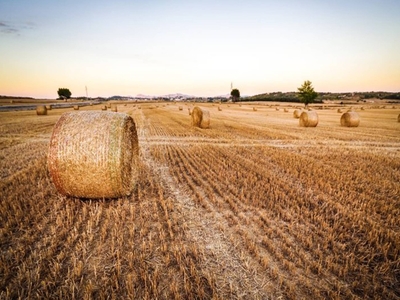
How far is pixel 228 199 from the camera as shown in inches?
235

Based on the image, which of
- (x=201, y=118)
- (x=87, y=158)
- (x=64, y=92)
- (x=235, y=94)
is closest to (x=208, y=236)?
(x=87, y=158)

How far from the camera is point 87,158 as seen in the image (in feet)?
17.9

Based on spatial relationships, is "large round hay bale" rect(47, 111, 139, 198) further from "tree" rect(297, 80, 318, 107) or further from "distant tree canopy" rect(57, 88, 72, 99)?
"distant tree canopy" rect(57, 88, 72, 99)

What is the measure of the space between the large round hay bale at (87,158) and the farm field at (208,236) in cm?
40

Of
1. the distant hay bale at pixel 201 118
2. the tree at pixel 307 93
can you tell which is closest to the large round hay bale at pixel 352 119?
the distant hay bale at pixel 201 118

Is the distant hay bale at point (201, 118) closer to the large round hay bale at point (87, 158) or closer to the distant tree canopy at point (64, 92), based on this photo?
the large round hay bale at point (87, 158)

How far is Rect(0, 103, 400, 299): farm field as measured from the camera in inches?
127

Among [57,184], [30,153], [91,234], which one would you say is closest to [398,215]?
[91,234]

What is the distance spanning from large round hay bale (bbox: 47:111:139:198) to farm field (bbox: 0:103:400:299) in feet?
1.30

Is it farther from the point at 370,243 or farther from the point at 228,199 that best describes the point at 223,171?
the point at 370,243

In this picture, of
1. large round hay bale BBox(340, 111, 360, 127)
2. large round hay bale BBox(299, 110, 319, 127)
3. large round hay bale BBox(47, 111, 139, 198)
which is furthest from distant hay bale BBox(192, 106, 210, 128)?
large round hay bale BBox(47, 111, 139, 198)

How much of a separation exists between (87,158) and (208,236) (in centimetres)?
325

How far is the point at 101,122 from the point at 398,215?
7.18 meters

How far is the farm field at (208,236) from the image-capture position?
323cm
